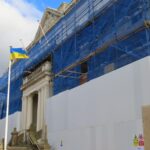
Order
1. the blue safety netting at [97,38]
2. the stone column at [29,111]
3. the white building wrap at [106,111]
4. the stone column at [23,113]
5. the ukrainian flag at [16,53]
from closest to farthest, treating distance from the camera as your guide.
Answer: the white building wrap at [106,111] → the blue safety netting at [97,38] → the ukrainian flag at [16,53] → the stone column at [29,111] → the stone column at [23,113]

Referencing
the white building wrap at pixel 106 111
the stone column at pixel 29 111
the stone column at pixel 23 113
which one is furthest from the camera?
the stone column at pixel 23 113

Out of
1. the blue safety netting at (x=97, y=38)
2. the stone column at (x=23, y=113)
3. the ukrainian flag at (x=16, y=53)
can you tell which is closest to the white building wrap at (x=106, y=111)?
the blue safety netting at (x=97, y=38)

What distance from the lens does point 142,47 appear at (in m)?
15.3

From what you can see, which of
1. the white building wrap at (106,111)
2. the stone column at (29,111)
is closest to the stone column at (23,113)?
the stone column at (29,111)

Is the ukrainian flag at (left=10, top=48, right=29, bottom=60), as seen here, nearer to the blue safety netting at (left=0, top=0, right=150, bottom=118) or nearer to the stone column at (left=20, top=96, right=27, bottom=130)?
the blue safety netting at (left=0, top=0, right=150, bottom=118)

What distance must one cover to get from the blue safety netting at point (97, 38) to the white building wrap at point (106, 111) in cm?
107

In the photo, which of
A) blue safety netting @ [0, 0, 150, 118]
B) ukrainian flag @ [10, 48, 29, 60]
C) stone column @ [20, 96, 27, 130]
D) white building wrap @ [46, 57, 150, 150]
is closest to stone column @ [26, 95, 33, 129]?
stone column @ [20, 96, 27, 130]

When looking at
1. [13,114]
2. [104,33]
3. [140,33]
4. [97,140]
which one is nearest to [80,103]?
[97,140]

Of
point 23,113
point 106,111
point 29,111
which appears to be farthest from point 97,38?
point 23,113

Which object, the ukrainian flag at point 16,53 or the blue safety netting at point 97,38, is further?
the ukrainian flag at point 16,53

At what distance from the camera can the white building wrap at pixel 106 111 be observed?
14.1 metres

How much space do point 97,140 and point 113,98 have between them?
2181 millimetres

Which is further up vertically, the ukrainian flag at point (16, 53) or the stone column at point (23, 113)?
the ukrainian flag at point (16, 53)

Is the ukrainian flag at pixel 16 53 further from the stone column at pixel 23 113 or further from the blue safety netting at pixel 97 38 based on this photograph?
the stone column at pixel 23 113
